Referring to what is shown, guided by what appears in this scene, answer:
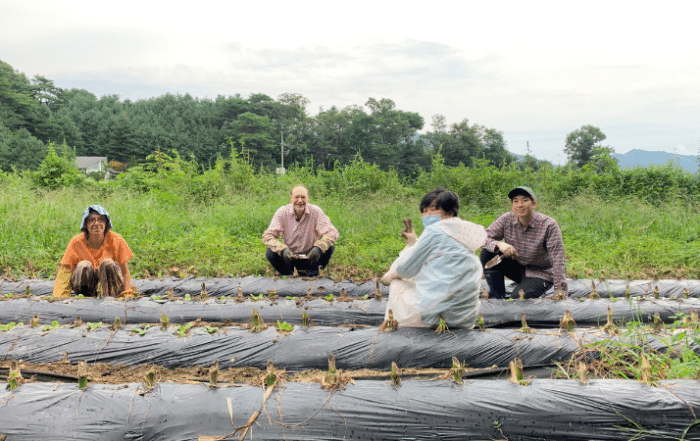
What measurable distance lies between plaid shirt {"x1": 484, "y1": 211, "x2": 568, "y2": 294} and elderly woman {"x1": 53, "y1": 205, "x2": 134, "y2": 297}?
3181 millimetres

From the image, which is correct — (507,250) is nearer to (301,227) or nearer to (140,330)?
(301,227)

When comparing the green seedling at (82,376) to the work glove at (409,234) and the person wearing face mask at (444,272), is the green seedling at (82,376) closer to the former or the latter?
the person wearing face mask at (444,272)

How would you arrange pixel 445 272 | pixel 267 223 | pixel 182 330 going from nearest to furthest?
pixel 445 272, pixel 182 330, pixel 267 223

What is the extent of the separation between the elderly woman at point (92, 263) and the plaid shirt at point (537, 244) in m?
3.18

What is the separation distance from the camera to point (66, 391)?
2.16 m

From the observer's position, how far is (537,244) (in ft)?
13.1

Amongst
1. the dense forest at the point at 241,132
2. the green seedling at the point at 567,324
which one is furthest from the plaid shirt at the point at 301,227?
the dense forest at the point at 241,132

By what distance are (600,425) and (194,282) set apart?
404cm

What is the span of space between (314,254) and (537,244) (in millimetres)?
2120

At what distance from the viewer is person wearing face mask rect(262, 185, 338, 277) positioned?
5.11 meters

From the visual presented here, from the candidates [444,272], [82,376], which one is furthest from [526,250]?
[82,376]

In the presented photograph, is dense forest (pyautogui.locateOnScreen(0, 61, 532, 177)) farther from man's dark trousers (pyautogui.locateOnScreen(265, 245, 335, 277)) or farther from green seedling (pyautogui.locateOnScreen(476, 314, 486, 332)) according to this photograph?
green seedling (pyautogui.locateOnScreen(476, 314, 486, 332))

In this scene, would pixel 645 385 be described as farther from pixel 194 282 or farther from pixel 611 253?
pixel 611 253

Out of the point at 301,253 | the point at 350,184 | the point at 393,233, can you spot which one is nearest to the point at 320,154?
the point at 350,184
